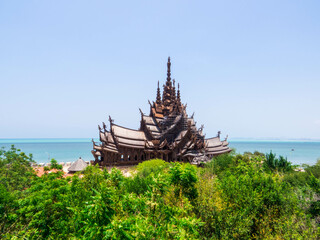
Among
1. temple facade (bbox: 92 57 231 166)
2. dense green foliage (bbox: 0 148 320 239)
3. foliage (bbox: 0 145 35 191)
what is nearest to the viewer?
dense green foliage (bbox: 0 148 320 239)

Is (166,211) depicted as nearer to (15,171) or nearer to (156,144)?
(15,171)

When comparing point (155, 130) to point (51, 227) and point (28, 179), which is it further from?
point (51, 227)

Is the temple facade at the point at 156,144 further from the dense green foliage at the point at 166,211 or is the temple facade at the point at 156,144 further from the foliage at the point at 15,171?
the dense green foliage at the point at 166,211

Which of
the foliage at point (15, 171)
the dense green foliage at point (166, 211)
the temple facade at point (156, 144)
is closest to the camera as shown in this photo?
the dense green foliage at point (166, 211)

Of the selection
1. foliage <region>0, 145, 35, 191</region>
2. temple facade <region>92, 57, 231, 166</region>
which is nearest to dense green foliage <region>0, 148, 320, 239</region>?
foliage <region>0, 145, 35, 191</region>

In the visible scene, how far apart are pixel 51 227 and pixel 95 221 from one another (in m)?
4.54

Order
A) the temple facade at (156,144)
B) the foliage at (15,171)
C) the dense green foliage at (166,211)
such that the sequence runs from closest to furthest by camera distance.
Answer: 1. the dense green foliage at (166,211)
2. the foliage at (15,171)
3. the temple facade at (156,144)

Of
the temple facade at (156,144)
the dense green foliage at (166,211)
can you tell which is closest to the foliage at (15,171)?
the dense green foliage at (166,211)

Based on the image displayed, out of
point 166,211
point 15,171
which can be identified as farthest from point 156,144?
point 166,211

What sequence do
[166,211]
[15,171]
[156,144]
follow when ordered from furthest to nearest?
[156,144] < [15,171] < [166,211]

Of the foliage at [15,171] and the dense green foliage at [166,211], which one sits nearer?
the dense green foliage at [166,211]

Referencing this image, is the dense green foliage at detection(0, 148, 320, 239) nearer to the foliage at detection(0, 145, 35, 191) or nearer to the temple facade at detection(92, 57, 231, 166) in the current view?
the foliage at detection(0, 145, 35, 191)

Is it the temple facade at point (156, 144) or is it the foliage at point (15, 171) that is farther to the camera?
the temple facade at point (156, 144)

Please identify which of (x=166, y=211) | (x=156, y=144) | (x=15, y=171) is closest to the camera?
(x=166, y=211)
